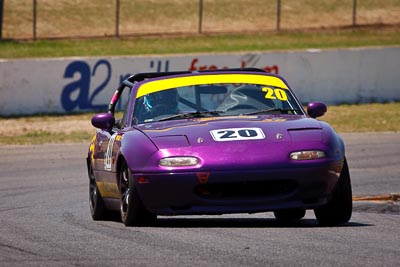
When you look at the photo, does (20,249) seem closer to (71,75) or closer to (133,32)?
(71,75)

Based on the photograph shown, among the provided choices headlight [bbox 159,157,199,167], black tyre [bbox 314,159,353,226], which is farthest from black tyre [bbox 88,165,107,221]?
black tyre [bbox 314,159,353,226]

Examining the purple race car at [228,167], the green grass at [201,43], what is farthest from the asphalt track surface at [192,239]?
the green grass at [201,43]

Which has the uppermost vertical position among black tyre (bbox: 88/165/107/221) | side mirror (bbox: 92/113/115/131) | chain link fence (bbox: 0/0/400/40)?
side mirror (bbox: 92/113/115/131)

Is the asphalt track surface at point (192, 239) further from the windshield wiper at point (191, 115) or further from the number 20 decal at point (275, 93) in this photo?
the number 20 decal at point (275, 93)

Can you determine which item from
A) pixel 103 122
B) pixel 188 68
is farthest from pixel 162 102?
pixel 188 68

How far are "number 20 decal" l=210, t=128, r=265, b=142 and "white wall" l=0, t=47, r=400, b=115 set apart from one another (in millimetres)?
16998

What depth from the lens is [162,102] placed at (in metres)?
10.3

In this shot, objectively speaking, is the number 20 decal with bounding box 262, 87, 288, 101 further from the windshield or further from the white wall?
the white wall

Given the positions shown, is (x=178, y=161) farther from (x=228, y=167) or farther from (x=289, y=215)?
(x=289, y=215)

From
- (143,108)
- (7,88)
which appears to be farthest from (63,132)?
(143,108)

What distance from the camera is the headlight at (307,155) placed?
8.91 m

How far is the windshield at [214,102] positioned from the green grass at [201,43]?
66.2ft

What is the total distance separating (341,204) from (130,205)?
64.9 inches

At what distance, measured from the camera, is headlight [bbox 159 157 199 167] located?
888cm
